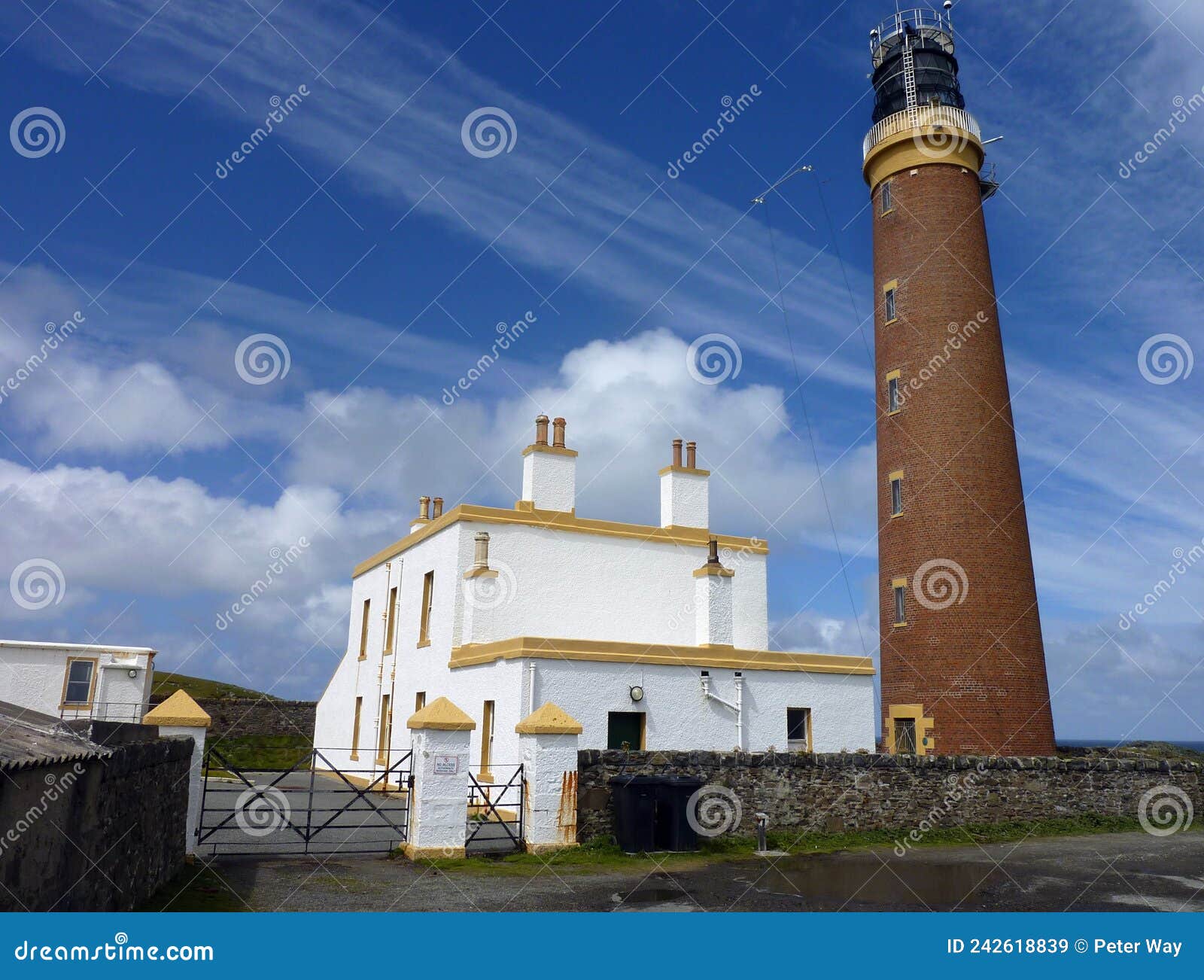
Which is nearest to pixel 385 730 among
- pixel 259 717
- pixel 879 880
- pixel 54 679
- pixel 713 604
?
pixel 54 679

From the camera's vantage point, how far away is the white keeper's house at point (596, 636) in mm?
16859

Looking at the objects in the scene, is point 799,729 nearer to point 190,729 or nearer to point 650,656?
point 650,656

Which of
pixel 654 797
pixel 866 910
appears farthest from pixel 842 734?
pixel 866 910

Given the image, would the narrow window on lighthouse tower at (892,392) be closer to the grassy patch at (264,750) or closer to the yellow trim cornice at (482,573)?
the yellow trim cornice at (482,573)

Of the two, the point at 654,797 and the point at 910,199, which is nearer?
the point at 654,797

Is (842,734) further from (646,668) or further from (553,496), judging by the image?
(553,496)

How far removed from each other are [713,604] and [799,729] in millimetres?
3157

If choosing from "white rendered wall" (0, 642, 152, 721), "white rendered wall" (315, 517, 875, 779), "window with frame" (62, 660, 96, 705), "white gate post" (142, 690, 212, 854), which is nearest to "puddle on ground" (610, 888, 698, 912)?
"white gate post" (142, 690, 212, 854)

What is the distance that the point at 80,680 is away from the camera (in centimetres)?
2402

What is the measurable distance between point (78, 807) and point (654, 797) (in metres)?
8.22

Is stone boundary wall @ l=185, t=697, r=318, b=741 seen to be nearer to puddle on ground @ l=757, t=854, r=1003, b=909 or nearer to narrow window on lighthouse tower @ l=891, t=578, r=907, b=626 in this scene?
narrow window on lighthouse tower @ l=891, t=578, r=907, b=626

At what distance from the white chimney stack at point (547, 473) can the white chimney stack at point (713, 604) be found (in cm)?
365

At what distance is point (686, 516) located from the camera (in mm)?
22203

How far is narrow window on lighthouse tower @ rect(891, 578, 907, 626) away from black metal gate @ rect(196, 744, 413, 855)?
11.6 meters
